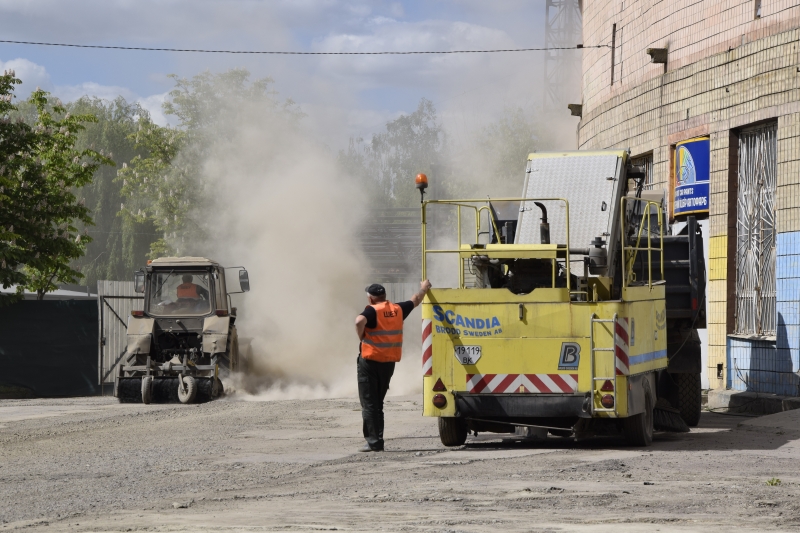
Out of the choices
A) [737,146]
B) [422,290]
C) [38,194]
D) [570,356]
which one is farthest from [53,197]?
[570,356]

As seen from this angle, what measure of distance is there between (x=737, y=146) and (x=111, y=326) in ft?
44.8

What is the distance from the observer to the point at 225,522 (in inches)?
292

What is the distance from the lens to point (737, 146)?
18.5 m

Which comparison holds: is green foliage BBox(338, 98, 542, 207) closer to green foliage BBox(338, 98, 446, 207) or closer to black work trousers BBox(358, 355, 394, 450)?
green foliage BBox(338, 98, 446, 207)

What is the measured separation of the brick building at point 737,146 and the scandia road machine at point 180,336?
7.90m

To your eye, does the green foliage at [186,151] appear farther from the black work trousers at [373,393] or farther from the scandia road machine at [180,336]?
the black work trousers at [373,393]

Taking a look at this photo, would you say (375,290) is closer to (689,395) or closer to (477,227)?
(477,227)

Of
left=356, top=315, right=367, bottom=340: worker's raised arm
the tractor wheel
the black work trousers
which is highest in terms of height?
left=356, top=315, right=367, bottom=340: worker's raised arm

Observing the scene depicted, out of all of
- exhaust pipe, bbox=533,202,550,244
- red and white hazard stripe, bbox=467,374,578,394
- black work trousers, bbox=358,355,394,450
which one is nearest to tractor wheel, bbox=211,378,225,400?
black work trousers, bbox=358,355,394,450

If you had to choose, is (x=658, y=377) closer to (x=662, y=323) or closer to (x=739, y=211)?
(x=662, y=323)

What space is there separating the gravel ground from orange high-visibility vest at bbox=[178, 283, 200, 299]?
5607mm

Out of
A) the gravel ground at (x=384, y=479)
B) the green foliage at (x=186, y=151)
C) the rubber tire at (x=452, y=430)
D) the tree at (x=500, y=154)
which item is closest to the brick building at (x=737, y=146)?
the gravel ground at (x=384, y=479)

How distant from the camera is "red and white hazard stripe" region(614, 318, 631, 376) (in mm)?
11375

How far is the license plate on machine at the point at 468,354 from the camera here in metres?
11.7
